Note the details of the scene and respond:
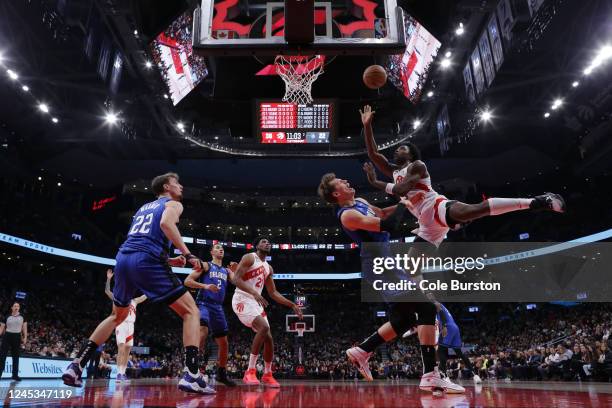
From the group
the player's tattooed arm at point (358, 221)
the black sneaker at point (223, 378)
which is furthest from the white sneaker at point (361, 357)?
the black sneaker at point (223, 378)

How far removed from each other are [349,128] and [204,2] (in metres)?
8.73

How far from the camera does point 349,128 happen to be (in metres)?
15.4

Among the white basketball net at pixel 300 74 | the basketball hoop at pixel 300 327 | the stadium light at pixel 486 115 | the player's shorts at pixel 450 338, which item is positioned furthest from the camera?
the basketball hoop at pixel 300 327

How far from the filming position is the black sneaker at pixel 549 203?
13.4 feet

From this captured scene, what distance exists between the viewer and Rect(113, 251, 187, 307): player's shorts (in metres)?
4.17

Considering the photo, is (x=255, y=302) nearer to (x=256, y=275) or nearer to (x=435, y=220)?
(x=256, y=275)

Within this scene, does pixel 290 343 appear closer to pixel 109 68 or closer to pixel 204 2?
pixel 109 68

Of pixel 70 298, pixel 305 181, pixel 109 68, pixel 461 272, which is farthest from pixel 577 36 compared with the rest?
pixel 70 298

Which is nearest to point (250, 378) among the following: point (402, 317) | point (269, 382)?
point (269, 382)

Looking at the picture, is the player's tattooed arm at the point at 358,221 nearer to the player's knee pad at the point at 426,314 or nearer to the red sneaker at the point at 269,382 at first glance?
the player's knee pad at the point at 426,314

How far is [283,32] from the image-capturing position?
259 inches

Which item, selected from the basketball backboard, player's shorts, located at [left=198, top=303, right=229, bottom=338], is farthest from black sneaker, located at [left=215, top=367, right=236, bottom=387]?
the basketball backboard

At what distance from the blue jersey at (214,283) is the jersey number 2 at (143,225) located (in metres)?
Answer: 2.85

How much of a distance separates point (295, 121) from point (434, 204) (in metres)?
9.08
